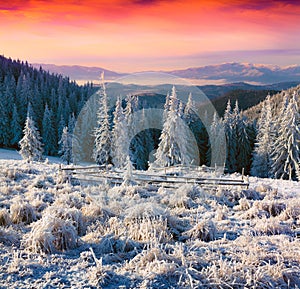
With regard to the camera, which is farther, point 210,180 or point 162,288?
point 210,180

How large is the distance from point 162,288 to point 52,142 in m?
72.8

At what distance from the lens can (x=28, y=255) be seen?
213 inches

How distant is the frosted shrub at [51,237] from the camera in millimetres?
5684

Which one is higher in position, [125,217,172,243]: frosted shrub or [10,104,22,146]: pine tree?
[125,217,172,243]: frosted shrub

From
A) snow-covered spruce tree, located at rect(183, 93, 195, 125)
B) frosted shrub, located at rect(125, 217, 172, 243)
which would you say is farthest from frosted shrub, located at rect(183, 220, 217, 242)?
snow-covered spruce tree, located at rect(183, 93, 195, 125)

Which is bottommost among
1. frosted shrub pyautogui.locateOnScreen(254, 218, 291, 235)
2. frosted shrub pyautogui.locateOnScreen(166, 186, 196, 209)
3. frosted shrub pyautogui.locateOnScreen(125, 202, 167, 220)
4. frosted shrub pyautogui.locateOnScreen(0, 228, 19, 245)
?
frosted shrub pyautogui.locateOnScreen(166, 186, 196, 209)

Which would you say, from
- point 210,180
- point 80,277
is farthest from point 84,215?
point 210,180

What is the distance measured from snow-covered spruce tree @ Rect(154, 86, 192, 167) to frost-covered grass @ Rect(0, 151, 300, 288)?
29.8 metres

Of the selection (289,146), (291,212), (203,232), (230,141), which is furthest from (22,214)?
(230,141)

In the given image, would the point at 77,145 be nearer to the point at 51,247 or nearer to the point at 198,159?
the point at 198,159

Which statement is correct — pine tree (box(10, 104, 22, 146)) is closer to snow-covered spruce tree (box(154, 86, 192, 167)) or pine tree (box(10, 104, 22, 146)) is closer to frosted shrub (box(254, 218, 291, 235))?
snow-covered spruce tree (box(154, 86, 192, 167))

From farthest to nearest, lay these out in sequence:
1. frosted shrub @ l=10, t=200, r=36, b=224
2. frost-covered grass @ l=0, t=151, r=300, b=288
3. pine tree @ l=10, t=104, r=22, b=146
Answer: pine tree @ l=10, t=104, r=22, b=146, frosted shrub @ l=10, t=200, r=36, b=224, frost-covered grass @ l=0, t=151, r=300, b=288

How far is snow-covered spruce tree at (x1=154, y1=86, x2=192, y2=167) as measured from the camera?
39.4 meters

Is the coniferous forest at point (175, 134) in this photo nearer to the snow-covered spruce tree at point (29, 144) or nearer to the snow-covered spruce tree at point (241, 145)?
the snow-covered spruce tree at point (241, 145)
